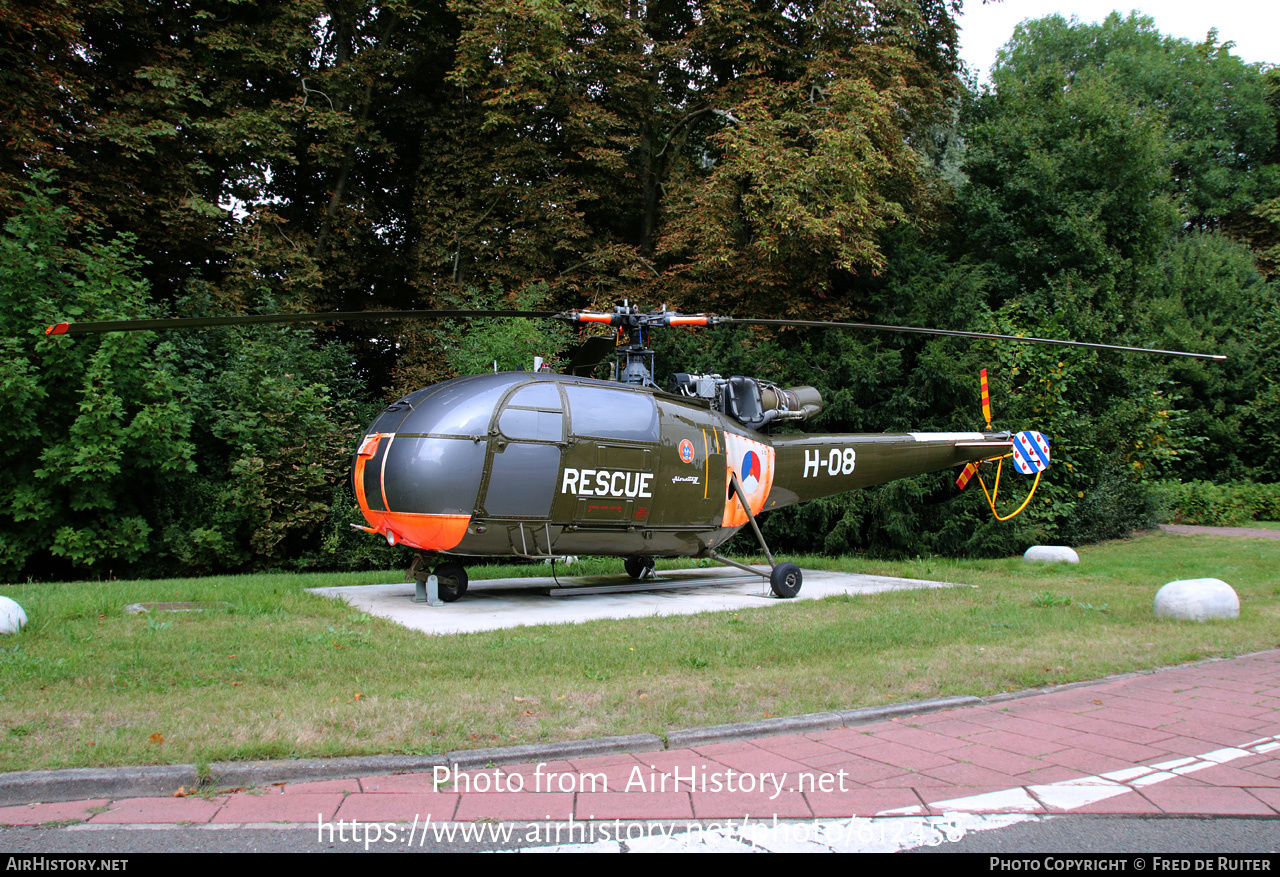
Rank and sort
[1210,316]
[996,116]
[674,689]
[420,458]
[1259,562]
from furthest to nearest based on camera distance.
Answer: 1. [1210,316]
2. [996,116]
3. [1259,562]
4. [420,458]
5. [674,689]

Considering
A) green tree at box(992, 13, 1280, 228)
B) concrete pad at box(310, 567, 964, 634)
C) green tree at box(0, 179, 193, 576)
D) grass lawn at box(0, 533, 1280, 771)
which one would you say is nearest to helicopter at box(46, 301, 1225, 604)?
concrete pad at box(310, 567, 964, 634)

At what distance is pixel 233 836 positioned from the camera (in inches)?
132

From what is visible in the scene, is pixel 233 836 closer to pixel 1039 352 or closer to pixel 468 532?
pixel 468 532

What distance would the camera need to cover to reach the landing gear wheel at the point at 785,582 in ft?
32.8

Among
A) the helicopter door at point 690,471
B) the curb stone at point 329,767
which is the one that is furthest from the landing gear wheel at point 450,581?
the curb stone at point 329,767

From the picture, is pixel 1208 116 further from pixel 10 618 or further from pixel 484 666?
pixel 10 618

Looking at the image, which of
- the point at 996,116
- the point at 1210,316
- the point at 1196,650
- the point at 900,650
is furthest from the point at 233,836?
the point at 1210,316

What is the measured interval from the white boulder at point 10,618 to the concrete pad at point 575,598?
9.34 feet

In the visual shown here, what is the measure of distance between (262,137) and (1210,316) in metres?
27.4

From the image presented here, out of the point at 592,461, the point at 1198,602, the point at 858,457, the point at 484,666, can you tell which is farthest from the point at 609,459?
the point at 1198,602

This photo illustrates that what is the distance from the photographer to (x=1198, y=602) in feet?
26.7

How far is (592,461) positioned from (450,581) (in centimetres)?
211

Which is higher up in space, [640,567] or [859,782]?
[859,782]

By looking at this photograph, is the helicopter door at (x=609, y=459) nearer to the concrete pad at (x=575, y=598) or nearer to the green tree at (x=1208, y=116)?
the concrete pad at (x=575, y=598)
